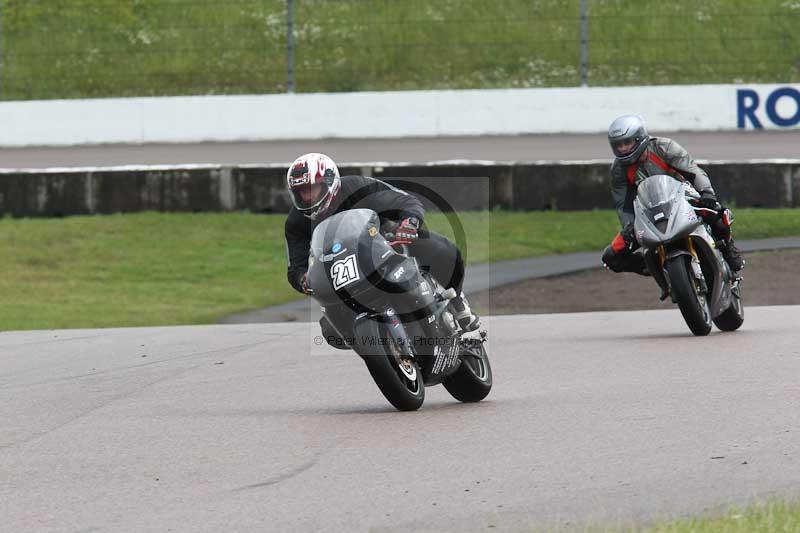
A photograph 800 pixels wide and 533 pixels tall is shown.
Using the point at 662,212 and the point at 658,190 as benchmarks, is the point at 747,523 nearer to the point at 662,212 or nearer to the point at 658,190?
the point at 662,212

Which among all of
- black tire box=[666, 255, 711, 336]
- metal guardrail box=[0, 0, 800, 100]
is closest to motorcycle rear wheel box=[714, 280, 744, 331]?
black tire box=[666, 255, 711, 336]

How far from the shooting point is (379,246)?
301 inches

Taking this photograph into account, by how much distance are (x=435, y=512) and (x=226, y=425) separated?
2.55 metres

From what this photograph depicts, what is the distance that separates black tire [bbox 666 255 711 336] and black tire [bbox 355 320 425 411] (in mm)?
3079

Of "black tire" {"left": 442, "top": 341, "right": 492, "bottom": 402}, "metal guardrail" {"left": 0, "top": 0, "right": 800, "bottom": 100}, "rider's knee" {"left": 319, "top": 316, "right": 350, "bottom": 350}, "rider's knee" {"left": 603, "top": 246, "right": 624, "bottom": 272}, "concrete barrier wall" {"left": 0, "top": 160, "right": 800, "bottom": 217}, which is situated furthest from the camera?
"metal guardrail" {"left": 0, "top": 0, "right": 800, "bottom": 100}

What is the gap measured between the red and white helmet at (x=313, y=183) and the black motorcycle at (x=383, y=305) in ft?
0.55

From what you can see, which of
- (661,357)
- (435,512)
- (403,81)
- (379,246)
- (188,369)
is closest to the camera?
(435,512)

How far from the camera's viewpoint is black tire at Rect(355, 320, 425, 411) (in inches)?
296

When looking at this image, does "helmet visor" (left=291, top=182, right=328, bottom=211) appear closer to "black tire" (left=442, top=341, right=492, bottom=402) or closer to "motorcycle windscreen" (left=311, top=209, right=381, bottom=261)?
"motorcycle windscreen" (left=311, top=209, right=381, bottom=261)

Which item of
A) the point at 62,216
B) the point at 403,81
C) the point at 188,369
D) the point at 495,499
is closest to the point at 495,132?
the point at 403,81

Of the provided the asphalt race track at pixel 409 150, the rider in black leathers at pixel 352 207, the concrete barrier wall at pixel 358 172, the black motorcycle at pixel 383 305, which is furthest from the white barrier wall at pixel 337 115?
the black motorcycle at pixel 383 305

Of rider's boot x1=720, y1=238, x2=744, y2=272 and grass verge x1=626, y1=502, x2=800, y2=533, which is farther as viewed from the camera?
rider's boot x1=720, y1=238, x2=744, y2=272

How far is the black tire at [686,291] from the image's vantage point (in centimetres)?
1054

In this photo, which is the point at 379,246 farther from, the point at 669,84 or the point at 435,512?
the point at 669,84
